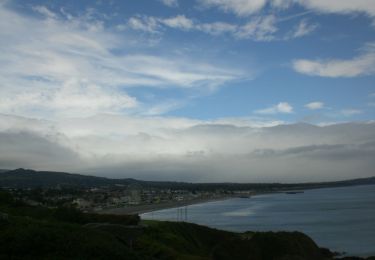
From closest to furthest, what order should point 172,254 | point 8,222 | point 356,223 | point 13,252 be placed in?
point 13,252, point 8,222, point 172,254, point 356,223

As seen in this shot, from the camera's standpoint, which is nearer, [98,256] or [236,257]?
[98,256]

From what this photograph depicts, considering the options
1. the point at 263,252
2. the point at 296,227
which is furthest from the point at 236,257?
the point at 296,227

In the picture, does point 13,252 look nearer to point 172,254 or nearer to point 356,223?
point 172,254

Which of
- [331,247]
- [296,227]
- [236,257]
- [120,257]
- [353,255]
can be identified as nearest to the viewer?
[120,257]

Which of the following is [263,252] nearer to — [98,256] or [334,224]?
[98,256]

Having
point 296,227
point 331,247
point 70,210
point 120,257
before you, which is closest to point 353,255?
point 331,247

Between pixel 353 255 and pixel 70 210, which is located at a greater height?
pixel 70 210
